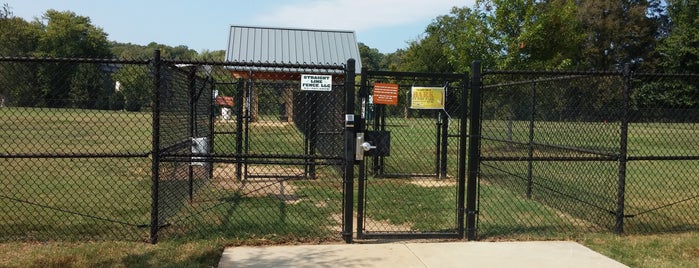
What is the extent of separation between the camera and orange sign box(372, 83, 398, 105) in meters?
6.30

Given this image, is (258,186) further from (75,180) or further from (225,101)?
(75,180)

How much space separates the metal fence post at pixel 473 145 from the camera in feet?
20.0

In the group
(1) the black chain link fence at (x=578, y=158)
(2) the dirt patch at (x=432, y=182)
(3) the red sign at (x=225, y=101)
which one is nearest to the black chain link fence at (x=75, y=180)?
(3) the red sign at (x=225, y=101)

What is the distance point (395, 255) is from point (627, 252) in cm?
262

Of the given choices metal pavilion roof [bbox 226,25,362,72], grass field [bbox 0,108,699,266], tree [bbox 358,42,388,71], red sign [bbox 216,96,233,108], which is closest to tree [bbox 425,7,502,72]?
metal pavilion roof [bbox 226,25,362,72]

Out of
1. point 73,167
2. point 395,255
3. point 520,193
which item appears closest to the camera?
point 395,255

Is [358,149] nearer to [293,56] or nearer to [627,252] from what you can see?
[627,252]

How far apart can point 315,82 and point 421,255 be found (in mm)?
2229

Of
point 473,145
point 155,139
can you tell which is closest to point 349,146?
point 473,145

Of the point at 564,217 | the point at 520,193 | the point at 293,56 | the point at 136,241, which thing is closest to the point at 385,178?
the point at 520,193

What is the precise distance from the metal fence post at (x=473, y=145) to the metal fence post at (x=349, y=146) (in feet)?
4.48

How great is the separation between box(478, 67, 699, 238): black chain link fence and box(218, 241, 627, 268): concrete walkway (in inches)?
28.6

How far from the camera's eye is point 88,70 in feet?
29.2

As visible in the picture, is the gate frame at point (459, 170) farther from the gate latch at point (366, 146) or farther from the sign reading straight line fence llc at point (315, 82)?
the sign reading straight line fence llc at point (315, 82)
